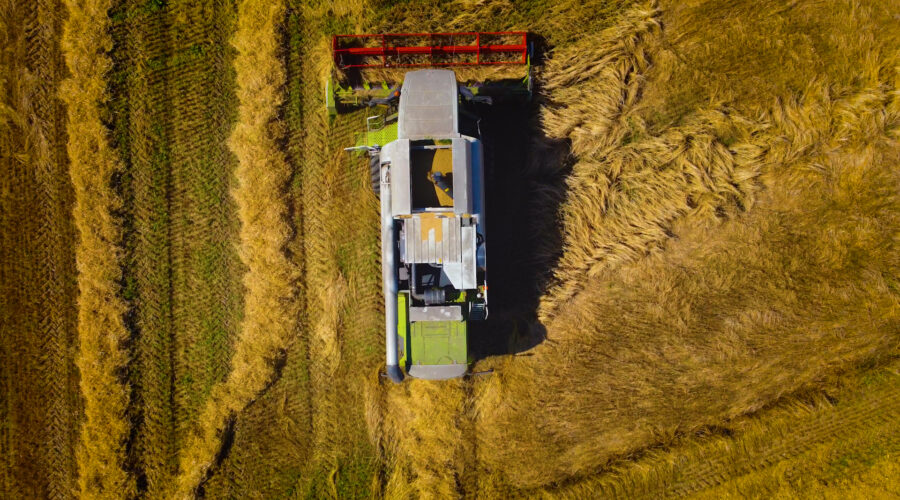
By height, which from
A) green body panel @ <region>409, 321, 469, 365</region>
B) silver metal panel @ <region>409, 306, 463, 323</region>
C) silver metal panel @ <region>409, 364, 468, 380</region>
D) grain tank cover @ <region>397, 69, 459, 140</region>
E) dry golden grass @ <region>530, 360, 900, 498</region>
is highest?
grain tank cover @ <region>397, 69, 459, 140</region>

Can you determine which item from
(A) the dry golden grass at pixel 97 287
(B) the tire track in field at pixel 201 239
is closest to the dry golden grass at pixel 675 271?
(B) the tire track in field at pixel 201 239

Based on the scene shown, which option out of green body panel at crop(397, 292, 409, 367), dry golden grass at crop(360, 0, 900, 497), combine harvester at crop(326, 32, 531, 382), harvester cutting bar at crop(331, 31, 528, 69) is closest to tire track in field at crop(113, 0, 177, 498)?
harvester cutting bar at crop(331, 31, 528, 69)

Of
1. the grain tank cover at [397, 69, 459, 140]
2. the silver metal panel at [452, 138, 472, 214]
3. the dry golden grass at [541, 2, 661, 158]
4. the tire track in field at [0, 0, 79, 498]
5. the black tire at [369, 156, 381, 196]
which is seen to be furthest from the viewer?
the tire track in field at [0, 0, 79, 498]

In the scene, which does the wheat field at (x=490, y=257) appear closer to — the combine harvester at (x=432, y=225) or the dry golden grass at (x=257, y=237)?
the dry golden grass at (x=257, y=237)

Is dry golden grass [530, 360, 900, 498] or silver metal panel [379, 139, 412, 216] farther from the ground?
silver metal panel [379, 139, 412, 216]

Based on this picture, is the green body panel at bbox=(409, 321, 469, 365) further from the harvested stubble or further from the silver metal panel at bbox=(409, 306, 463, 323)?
the harvested stubble

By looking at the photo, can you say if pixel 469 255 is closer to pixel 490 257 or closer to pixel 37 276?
pixel 490 257

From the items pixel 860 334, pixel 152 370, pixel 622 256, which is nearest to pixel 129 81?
pixel 152 370
